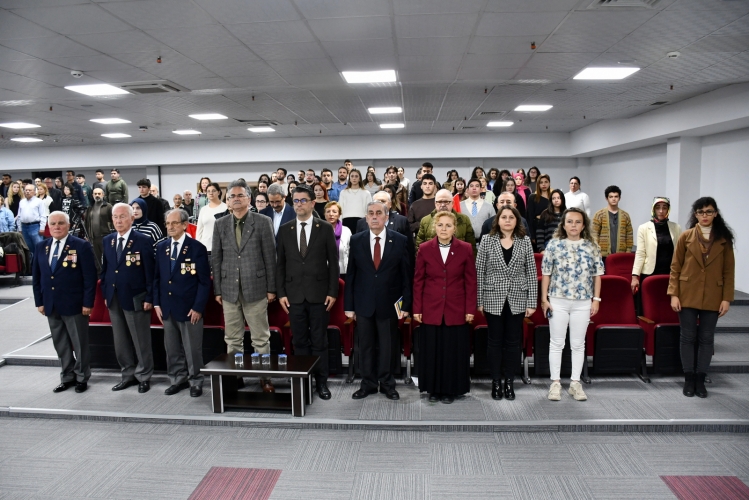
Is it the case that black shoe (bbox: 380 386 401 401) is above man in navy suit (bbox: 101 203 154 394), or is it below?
below

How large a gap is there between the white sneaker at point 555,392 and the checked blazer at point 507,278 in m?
0.72

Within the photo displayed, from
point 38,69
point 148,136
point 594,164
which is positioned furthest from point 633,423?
point 148,136

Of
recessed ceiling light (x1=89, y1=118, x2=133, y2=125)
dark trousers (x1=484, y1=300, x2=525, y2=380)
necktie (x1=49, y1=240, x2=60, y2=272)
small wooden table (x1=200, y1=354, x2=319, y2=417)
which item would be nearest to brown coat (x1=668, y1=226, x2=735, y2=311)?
dark trousers (x1=484, y1=300, x2=525, y2=380)

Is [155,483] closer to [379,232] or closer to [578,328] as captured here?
[379,232]

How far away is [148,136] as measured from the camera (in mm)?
13023

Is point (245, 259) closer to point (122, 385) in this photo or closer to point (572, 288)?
point (122, 385)

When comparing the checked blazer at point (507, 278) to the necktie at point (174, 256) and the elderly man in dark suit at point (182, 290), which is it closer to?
the elderly man in dark suit at point (182, 290)

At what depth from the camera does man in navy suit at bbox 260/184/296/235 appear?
5141mm

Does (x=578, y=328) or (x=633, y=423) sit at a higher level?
(x=578, y=328)

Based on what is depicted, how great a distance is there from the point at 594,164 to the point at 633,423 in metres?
11.7

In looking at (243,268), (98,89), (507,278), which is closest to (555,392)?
(507,278)

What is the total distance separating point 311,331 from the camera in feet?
13.5

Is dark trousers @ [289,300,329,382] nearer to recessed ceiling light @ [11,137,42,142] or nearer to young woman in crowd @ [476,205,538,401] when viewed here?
young woman in crowd @ [476,205,538,401]

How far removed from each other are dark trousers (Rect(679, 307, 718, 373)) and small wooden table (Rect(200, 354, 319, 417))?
3105 mm
